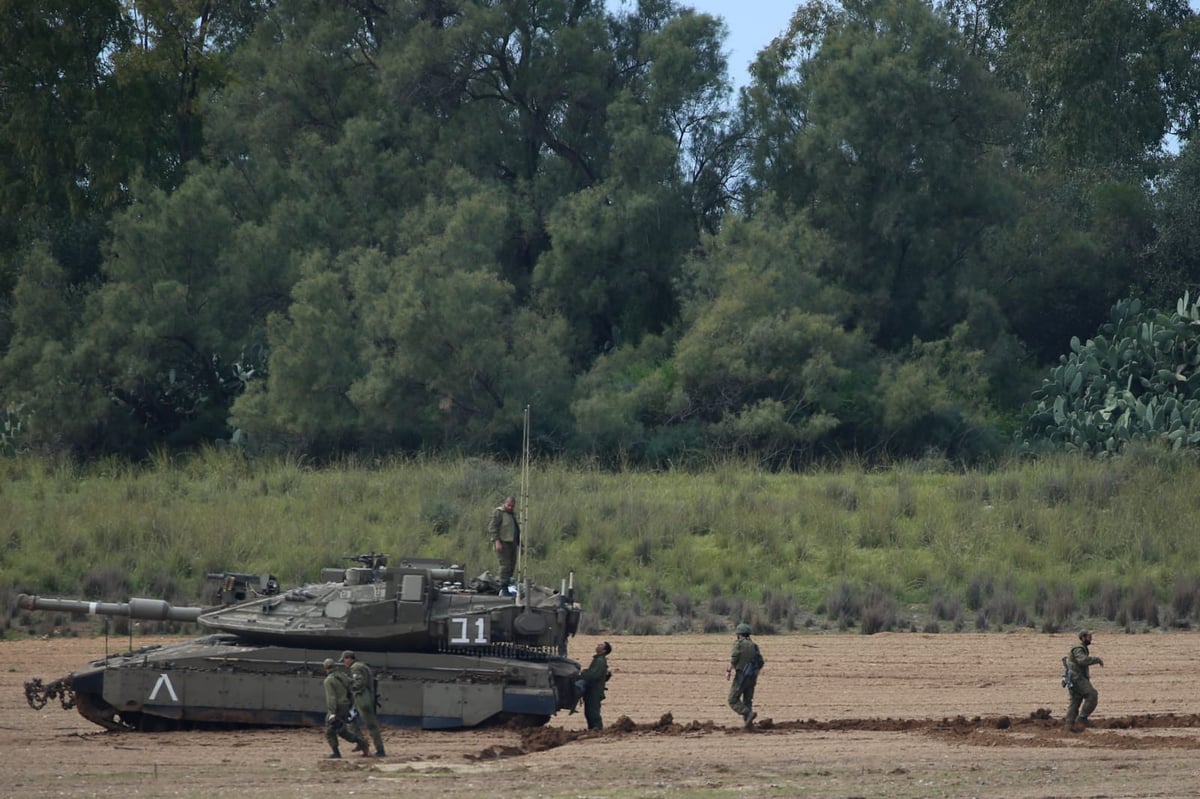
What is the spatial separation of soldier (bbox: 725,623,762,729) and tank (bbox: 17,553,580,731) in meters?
1.82

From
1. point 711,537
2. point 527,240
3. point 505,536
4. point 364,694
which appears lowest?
point 364,694

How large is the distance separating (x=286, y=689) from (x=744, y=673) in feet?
Answer: 16.6

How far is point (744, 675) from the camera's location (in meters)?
18.3

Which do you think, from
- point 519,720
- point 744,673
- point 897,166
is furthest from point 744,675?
point 897,166

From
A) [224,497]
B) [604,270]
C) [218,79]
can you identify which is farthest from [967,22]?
[224,497]

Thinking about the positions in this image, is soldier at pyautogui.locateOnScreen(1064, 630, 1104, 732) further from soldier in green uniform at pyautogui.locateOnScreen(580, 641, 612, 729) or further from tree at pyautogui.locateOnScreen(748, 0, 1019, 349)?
tree at pyautogui.locateOnScreen(748, 0, 1019, 349)

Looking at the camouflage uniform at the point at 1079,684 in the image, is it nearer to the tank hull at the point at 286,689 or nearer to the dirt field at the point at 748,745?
the dirt field at the point at 748,745

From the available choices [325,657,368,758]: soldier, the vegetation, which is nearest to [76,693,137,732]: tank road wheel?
[325,657,368,758]: soldier

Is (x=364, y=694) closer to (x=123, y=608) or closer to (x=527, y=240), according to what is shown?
(x=123, y=608)

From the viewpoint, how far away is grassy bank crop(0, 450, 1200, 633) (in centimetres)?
2834

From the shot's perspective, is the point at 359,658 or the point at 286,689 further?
the point at 359,658

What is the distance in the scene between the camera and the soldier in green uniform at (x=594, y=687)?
60.2 feet

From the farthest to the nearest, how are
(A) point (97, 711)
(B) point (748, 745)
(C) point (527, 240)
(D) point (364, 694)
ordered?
(C) point (527, 240)
(A) point (97, 711)
(B) point (748, 745)
(D) point (364, 694)

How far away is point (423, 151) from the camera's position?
4331cm
